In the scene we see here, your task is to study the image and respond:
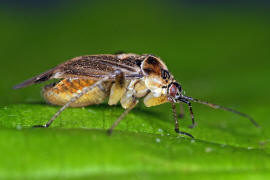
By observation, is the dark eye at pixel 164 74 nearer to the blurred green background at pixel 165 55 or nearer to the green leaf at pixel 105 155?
the blurred green background at pixel 165 55

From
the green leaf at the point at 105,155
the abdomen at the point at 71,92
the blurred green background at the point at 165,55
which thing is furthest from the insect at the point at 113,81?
the green leaf at the point at 105,155

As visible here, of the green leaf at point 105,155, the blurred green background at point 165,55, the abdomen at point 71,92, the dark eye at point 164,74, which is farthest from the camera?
the dark eye at point 164,74

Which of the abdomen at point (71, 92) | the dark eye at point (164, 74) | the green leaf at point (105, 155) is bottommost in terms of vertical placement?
the green leaf at point (105, 155)

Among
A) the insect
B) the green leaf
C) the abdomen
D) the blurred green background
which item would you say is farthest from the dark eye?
the green leaf

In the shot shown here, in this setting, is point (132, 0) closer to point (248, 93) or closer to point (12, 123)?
point (248, 93)

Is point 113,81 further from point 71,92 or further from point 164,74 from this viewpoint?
point 164,74

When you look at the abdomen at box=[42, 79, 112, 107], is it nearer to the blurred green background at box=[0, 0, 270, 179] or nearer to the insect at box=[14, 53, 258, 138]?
the insect at box=[14, 53, 258, 138]
